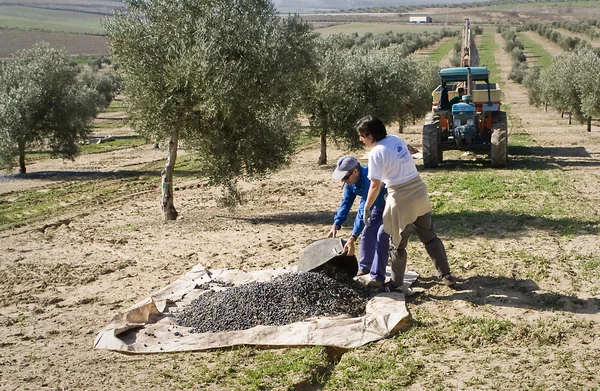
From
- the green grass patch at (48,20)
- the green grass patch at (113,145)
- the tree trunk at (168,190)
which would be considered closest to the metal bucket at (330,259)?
the tree trunk at (168,190)

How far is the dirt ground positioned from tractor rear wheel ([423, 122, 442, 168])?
1258 millimetres

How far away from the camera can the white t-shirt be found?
Result: 296 inches

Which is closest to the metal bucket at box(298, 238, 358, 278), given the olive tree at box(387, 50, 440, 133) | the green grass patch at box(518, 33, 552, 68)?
the olive tree at box(387, 50, 440, 133)

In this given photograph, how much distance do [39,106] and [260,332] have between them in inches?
874

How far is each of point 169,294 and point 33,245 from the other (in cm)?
→ 558

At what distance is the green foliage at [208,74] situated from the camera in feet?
44.4

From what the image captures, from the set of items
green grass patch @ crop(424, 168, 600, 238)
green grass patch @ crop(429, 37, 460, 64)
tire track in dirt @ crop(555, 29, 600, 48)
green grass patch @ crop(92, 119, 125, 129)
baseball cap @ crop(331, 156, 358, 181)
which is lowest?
green grass patch @ crop(92, 119, 125, 129)

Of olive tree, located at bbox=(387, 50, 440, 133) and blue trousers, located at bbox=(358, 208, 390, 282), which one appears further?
olive tree, located at bbox=(387, 50, 440, 133)

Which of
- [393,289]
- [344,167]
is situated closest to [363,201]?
[344,167]

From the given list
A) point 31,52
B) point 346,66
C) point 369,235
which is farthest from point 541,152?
point 31,52

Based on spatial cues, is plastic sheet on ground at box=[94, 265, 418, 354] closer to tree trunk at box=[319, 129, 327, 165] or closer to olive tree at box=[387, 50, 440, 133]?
tree trunk at box=[319, 129, 327, 165]

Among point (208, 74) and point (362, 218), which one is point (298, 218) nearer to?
point (208, 74)

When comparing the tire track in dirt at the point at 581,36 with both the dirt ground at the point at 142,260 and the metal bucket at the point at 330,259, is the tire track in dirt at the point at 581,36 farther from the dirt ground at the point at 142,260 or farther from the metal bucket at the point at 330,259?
the metal bucket at the point at 330,259

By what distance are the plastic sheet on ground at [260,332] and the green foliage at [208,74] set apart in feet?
21.2
